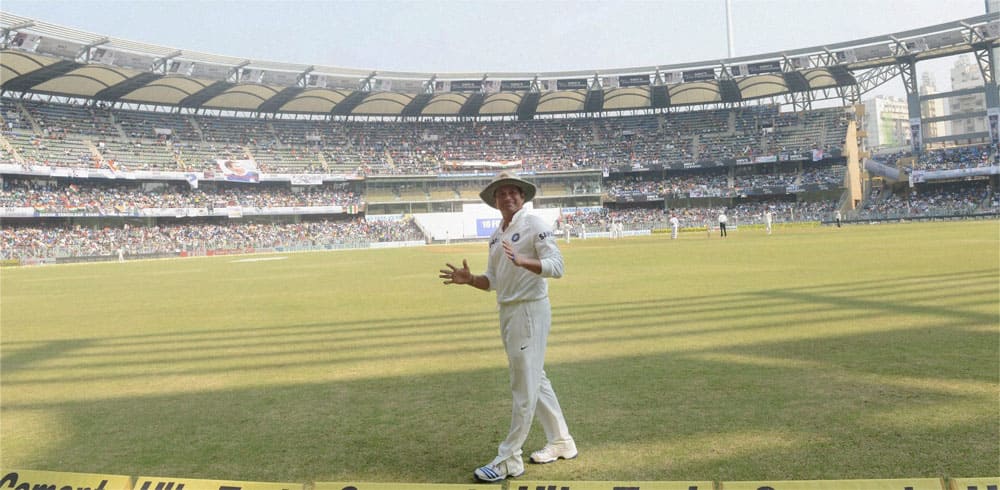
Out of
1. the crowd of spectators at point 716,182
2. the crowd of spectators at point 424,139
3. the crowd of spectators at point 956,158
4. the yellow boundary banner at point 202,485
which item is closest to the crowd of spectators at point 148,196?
the crowd of spectators at point 424,139

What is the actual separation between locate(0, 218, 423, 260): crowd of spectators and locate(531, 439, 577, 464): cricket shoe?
55482mm

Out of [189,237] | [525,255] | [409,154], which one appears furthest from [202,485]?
[409,154]

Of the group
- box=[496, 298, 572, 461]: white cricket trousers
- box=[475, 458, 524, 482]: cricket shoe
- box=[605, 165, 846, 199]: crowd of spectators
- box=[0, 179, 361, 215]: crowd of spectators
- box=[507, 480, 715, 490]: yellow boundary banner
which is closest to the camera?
box=[507, 480, 715, 490]: yellow boundary banner

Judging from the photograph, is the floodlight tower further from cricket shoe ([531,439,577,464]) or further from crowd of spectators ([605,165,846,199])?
cricket shoe ([531,439,577,464])

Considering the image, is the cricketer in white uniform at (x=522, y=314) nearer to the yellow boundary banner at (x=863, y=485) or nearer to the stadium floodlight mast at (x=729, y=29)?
the yellow boundary banner at (x=863, y=485)

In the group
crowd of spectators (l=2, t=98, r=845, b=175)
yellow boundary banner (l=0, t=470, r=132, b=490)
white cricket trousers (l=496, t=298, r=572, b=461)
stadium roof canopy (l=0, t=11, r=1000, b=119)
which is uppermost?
stadium roof canopy (l=0, t=11, r=1000, b=119)

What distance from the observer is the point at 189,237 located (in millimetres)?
59781

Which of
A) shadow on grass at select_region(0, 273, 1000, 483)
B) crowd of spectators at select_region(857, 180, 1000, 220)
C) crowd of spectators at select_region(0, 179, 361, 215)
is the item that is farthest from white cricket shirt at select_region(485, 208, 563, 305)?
crowd of spectators at select_region(857, 180, 1000, 220)

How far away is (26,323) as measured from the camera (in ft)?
47.6

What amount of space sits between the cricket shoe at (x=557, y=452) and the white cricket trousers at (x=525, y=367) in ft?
0.16

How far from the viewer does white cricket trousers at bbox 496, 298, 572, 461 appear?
453cm

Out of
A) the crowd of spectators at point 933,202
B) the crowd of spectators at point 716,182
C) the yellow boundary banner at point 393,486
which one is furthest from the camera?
the crowd of spectators at point 716,182

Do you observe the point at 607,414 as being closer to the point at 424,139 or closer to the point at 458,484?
the point at 458,484

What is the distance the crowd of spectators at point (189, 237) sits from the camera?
50.3m
